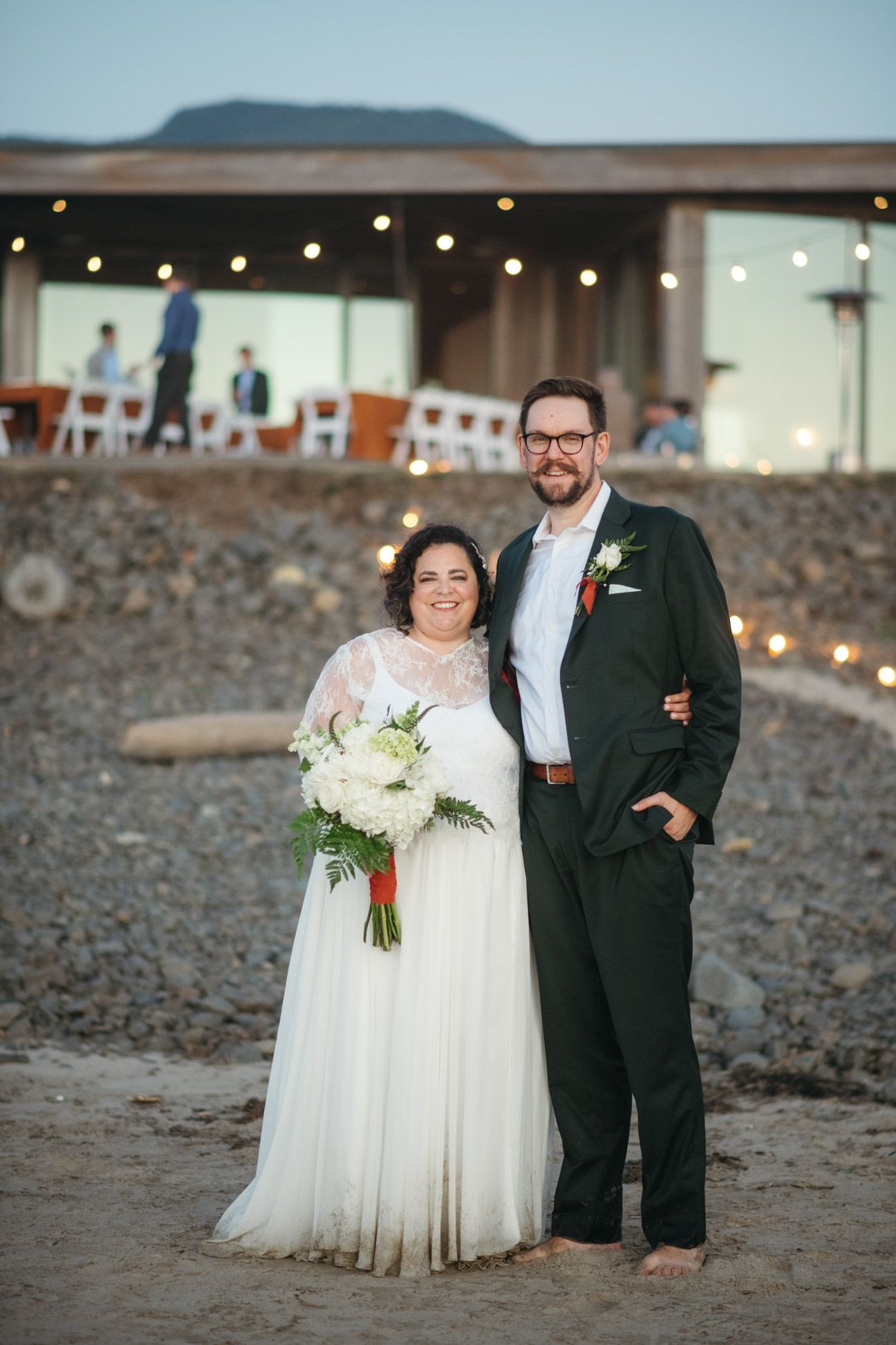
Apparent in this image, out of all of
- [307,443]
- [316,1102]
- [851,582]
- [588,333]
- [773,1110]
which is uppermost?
[588,333]

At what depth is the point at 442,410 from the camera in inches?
588

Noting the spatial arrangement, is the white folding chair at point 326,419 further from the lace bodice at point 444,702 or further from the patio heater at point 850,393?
the lace bodice at point 444,702

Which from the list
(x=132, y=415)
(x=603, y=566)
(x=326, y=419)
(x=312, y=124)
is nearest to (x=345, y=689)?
(x=603, y=566)

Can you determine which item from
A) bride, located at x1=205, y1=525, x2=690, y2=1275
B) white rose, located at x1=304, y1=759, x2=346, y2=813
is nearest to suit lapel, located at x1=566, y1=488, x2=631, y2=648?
bride, located at x1=205, y1=525, x2=690, y2=1275

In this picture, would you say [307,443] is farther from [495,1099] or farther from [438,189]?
[495,1099]

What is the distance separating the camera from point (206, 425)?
1561 cm

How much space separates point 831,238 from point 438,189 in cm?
480

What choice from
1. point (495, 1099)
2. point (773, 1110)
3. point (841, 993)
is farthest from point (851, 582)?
point (495, 1099)

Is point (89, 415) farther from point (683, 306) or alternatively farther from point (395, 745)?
point (395, 745)

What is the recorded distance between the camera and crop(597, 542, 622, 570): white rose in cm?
412

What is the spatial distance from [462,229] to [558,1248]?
1561 cm

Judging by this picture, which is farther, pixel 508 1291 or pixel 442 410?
pixel 442 410

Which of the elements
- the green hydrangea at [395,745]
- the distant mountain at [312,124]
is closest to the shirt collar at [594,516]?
the green hydrangea at [395,745]

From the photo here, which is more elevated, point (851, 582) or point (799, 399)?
point (799, 399)
